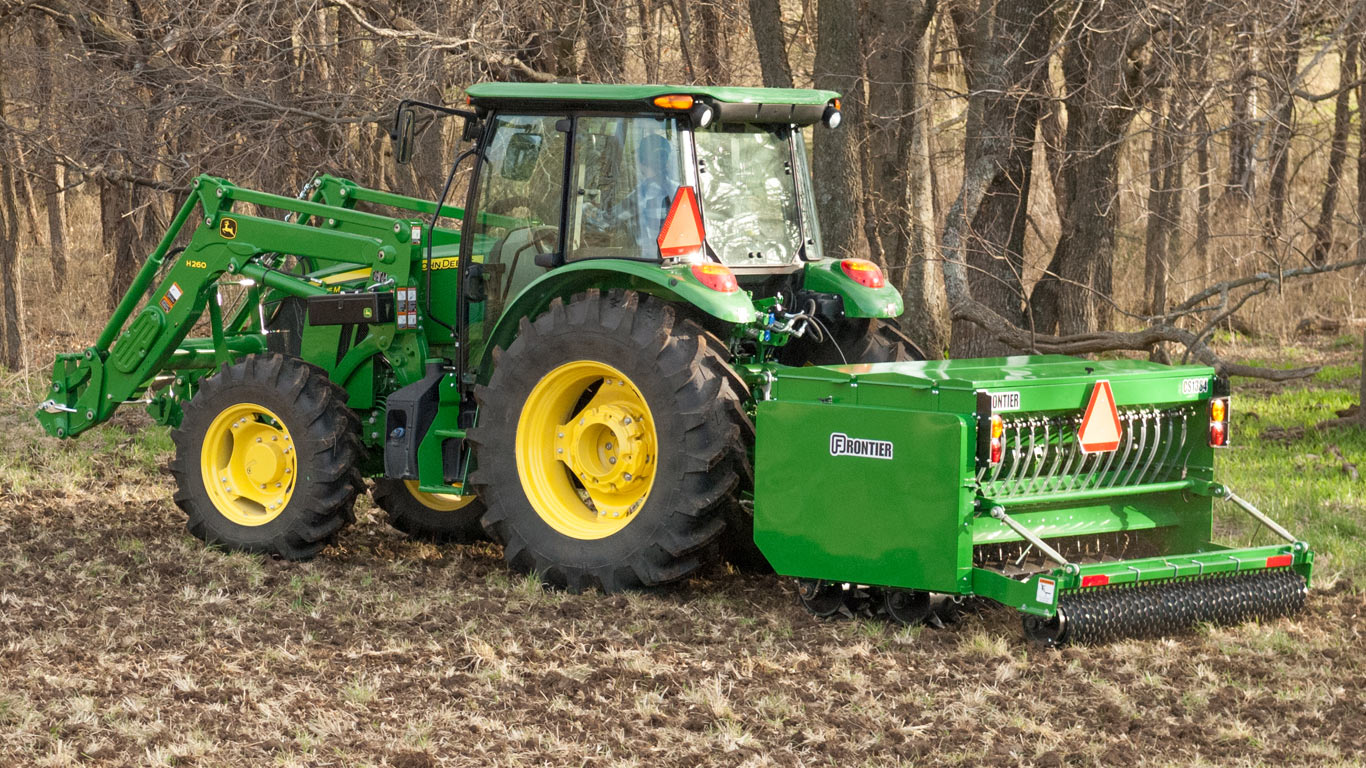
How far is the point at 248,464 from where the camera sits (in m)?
8.03

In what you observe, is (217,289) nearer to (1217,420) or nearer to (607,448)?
(607,448)

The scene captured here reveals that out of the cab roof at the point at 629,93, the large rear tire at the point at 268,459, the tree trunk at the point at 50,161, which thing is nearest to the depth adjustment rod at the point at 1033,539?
the cab roof at the point at 629,93

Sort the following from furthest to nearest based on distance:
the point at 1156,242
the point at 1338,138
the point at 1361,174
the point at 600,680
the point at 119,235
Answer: the point at 1361,174
the point at 119,235
the point at 1156,242
the point at 1338,138
the point at 600,680

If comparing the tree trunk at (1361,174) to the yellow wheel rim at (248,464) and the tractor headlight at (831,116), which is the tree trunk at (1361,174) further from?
the yellow wheel rim at (248,464)

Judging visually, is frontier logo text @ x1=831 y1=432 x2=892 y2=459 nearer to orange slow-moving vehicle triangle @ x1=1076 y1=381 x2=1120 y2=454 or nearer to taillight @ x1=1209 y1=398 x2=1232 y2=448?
orange slow-moving vehicle triangle @ x1=1076 y1=381 x2=1120 y2=454

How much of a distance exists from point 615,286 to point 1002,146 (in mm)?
5895

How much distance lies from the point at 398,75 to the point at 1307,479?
697 centimetres

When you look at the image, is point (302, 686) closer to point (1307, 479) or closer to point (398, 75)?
point (1307, 479)

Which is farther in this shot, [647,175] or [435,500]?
[435,500]

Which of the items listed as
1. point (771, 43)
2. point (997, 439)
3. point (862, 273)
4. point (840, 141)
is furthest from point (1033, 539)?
point (771, 43)

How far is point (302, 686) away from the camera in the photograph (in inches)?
222

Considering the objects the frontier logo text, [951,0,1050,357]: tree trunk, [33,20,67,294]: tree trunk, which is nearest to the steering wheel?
the frontier logo text

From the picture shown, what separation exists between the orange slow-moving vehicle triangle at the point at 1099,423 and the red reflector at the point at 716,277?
1514 millimetres

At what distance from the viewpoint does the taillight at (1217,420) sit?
Result: 6.88 m
